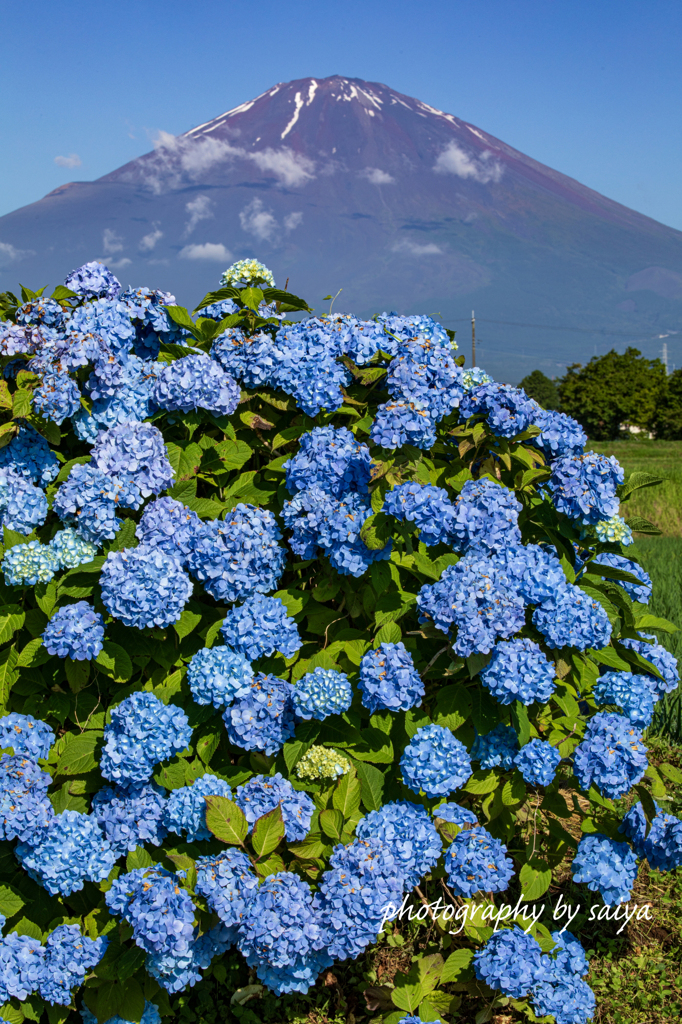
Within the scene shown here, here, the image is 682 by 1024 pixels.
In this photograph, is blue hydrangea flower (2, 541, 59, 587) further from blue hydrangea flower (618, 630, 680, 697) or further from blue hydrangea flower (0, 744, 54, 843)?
blue hydrangea flower (618, 630, 680, 697)

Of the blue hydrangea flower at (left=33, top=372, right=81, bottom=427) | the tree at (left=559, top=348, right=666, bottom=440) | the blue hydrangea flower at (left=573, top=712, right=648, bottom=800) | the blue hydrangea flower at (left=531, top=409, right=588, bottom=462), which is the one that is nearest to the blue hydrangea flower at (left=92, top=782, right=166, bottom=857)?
the blue hydrangea flower at (left=33, top=372, right=81, bottom=427)

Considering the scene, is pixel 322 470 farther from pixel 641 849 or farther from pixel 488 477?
pixel 641 849

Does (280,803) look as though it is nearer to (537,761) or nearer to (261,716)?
(261,716)

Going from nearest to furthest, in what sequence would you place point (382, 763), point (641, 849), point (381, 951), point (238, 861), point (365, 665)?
1. point (238, 861)
2. point (365, 665)
3. point (382, 763)
4. point (641, 849)
5. point (381, 951)

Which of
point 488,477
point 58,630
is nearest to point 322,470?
point 488,477

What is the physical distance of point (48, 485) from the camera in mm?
2666

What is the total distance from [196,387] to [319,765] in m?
1.42

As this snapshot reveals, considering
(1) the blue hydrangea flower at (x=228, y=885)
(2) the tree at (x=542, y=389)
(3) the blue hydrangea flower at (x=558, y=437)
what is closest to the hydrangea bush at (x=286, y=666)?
(1) the blue hydrangea flower at (x=228, y=885)

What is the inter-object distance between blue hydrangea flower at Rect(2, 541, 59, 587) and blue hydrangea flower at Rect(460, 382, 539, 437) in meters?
1.68

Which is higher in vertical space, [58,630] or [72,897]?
[58,630]

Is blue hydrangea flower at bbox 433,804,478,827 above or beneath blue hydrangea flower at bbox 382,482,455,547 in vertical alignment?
beneath

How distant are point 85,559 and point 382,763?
4.33ft

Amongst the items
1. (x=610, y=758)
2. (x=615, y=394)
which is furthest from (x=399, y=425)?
(x=615, y=394)

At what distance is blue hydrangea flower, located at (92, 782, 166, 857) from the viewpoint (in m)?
2.35
